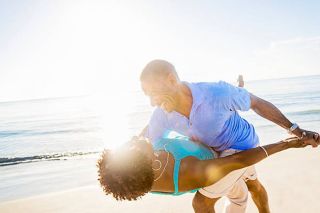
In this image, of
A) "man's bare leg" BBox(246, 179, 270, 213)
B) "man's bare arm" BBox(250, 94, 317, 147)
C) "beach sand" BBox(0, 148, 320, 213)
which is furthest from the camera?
"beach sand" BBox(0, 148, 320, 213)

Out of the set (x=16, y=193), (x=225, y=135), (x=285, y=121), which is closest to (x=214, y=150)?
(x=225, y=135)

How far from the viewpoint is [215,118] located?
2.67 meters

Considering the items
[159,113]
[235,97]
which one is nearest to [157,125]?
[159,113]

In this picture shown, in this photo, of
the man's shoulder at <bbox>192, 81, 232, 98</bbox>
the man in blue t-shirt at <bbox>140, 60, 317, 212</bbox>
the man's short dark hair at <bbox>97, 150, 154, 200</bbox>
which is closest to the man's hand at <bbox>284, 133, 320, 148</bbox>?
the man in blue t-shirt at <bbox>140, 60, 317, 212</bbox>

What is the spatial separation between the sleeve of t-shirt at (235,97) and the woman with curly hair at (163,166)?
40cm

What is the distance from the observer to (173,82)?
8.82 feet

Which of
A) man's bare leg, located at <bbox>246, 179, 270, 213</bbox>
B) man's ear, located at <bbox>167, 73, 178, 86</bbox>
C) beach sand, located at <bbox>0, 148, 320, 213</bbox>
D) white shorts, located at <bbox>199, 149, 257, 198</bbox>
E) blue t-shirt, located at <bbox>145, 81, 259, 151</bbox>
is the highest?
man's ear, located at <bbox>167, 73, 178, 86</bbox>

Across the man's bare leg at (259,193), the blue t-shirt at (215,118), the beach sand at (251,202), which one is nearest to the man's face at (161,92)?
the blue t-shirt at (215,118)

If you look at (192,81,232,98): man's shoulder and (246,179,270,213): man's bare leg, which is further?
(246,179,270,213): man's bare leg

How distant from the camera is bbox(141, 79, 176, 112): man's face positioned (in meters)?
2.67

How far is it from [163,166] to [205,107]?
0.60m

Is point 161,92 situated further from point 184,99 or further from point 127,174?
point 127,174

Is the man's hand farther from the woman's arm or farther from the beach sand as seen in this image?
the beach sand

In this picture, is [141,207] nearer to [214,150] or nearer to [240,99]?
[214,150]
